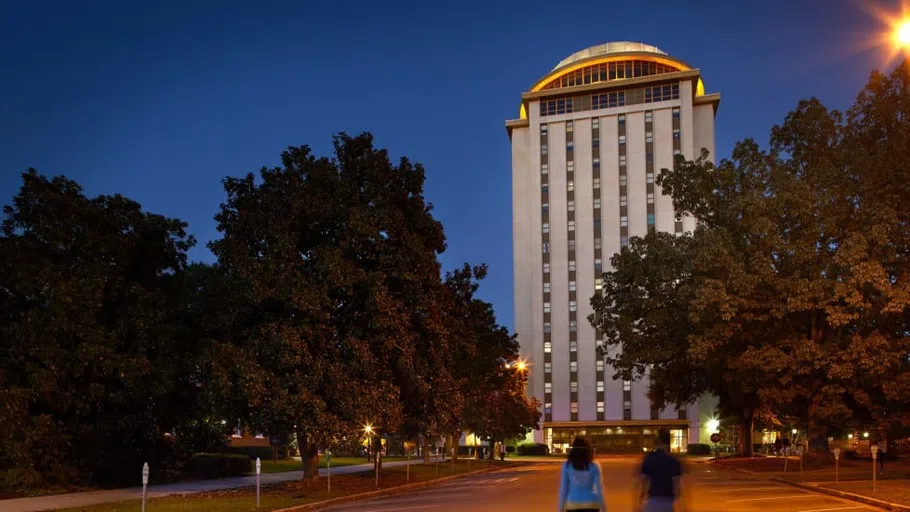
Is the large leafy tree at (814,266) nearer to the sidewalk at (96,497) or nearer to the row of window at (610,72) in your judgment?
the sidewalk at (96,497)

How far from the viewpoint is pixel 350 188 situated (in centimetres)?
3034

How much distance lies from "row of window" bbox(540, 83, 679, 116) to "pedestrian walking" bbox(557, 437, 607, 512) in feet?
356

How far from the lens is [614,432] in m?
106

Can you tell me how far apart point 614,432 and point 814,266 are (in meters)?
75.0

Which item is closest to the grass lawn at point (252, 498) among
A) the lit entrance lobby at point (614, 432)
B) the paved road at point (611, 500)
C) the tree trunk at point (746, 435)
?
the paved road at point (611, 500)

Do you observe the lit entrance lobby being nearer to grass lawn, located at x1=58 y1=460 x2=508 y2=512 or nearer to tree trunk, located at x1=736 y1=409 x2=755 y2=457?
tree trunk, located at x1=736 y1=409 x2=755 y2=457

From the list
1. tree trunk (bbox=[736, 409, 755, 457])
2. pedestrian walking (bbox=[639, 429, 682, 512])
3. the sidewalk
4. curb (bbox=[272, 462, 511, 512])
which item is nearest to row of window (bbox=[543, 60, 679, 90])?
tree trunk (bbox=[736, 409, 755, 457])

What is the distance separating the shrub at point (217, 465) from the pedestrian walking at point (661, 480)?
29864 mm

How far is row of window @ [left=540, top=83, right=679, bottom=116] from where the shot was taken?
11312cm

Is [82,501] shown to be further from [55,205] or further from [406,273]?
[406,273]

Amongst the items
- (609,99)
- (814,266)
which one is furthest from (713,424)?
(814,266)

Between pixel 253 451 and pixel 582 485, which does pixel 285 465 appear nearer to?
pixel 253 451

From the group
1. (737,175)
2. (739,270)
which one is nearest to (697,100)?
(737,175)

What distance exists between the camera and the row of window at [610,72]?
380ft
